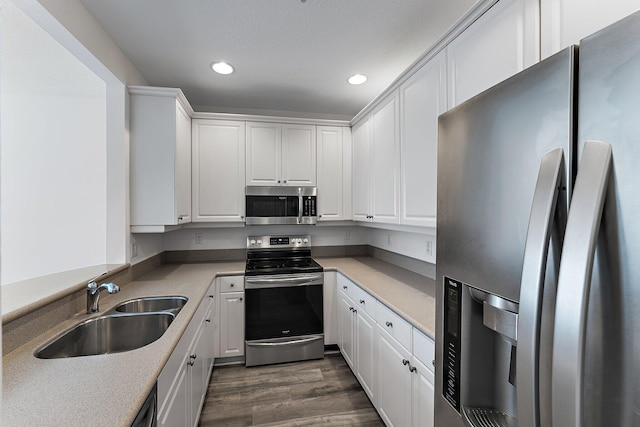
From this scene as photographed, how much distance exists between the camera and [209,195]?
2998 millimetres

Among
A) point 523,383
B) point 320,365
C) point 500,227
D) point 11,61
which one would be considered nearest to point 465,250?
point 500,227

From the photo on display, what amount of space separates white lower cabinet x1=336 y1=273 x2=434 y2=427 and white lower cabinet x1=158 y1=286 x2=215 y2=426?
117cm

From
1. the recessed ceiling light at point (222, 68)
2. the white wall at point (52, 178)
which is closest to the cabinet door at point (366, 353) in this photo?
the recessed ceiling light at point (222, 68)

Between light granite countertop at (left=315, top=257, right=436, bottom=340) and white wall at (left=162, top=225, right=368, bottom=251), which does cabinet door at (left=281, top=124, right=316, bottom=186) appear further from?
light granite countertop at (left=315, top=257, right=436, bottom=340)

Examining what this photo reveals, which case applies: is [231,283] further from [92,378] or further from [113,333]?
[92,378]

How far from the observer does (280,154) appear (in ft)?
10.3

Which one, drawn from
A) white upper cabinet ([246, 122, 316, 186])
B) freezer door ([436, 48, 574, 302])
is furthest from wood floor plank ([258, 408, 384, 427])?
white upper cabinet ([246, 122, 316, 186])

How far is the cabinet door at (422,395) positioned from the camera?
1.40 meters

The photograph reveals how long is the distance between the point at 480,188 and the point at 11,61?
3315 mm

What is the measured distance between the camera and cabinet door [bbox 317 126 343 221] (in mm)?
3252

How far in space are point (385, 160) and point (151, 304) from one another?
201 cm

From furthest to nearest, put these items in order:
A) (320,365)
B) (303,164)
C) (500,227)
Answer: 1. (303,164)
2. (320,365)
3. (500,227)

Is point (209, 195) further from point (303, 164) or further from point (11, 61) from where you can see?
point (11, 61)

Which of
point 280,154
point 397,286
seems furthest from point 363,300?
point 280,154
